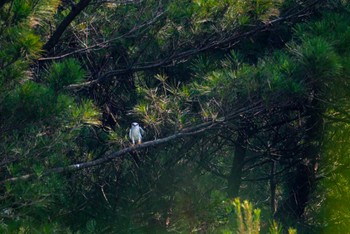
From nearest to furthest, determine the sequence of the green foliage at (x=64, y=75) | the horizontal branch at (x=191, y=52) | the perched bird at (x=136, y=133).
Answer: the green foliage at (x=64, y=75), the perched bird at (x=136, y=133), the horizontal branch at (x=191, y=52)

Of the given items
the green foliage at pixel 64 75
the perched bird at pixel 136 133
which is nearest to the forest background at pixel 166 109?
the green foliage at pixel 64 75

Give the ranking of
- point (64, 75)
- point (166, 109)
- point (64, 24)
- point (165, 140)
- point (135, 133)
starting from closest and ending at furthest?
point (64, 75) < point (165, 140) < point (166, 109) < point (64, 24) < point (135, 133)

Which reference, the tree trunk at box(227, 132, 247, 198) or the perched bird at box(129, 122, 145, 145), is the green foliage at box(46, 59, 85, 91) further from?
the tree trunk at box(227, 132, 247, 198)

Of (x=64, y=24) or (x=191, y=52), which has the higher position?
(x=64, y=24)

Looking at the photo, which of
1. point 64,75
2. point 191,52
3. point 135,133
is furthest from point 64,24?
point 191,52

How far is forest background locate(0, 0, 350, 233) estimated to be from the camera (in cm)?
692

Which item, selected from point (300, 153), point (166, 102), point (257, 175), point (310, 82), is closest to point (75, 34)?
point (166, 102)

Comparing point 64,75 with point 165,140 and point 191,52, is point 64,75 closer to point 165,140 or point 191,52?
point 165,140

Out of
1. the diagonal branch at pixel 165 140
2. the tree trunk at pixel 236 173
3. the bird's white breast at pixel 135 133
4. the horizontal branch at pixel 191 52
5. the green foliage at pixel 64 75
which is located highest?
the green foliage at pixel 64 75

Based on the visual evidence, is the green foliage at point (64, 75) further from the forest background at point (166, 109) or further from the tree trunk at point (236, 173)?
the tree trunk at point (236, 173)

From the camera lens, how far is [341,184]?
902 cm

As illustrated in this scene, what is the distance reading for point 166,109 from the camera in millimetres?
7473

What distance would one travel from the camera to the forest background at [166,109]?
22.7 ft

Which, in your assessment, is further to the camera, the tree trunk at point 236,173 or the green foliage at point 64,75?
the tree trunk at point 236,173
